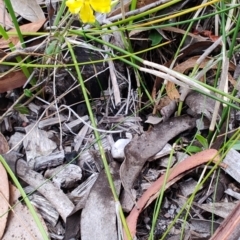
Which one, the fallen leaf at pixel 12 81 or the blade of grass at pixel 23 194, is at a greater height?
the fallen leaf at pixel 12 81

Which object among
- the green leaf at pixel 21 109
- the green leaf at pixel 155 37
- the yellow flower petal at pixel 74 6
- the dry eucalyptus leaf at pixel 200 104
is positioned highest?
the yellow flower petal at pixel 74 6

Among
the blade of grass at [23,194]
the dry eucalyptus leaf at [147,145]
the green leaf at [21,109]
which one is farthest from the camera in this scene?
the green leaf at [21,109]

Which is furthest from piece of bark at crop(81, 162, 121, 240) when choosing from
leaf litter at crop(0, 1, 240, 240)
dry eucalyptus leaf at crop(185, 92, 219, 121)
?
dry eucalyptus leaf at crop(185, 92, 219, 121)

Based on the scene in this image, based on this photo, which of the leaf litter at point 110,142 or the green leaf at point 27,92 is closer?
the leaf litter at point 110,142

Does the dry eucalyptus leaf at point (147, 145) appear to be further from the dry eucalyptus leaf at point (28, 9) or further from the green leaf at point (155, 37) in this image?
the dry eucalyptus leaf at point (28, 9)

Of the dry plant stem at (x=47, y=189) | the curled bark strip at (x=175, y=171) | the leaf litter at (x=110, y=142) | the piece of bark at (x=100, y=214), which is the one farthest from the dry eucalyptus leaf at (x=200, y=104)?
the dry plant stem at (x=47, y=189)

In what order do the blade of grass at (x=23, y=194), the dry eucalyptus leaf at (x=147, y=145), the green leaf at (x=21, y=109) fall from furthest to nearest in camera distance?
1. the green leaf at (x=21, y=109)
2. the dry eucalyptus leaf at (x=147, y=145)
3. the blade of grass at (x=23, y=194)

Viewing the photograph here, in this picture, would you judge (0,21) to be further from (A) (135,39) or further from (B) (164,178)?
(B) (164,178)

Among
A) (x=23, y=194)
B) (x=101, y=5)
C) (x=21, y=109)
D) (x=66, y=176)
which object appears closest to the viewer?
(x=101, y=5)

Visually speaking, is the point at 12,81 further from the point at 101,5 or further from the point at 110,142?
the point at 101,5

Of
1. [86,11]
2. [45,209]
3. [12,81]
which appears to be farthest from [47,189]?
[86,11]
